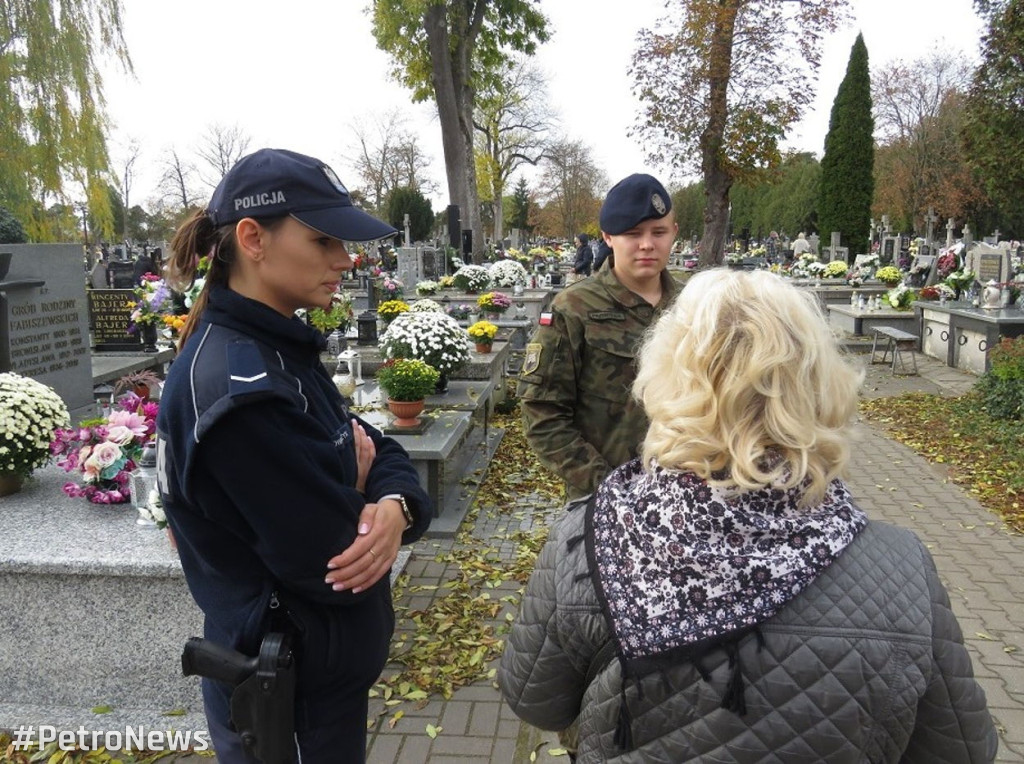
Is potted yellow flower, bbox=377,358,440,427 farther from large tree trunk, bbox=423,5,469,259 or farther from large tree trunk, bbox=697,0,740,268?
large tree trunk, bbox=697,0,740,268

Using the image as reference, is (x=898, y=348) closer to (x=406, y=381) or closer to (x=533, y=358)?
(x=406, y=381)

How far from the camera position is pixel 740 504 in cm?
130

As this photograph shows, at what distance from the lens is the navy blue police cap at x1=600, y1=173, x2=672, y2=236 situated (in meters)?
2.75

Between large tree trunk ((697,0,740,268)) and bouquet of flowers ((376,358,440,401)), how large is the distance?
2031 cm

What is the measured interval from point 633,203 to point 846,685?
189cm

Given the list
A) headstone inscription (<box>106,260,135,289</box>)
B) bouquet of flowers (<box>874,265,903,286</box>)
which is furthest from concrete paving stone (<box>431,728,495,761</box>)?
headstone inscription (<box>106,260,135,289</box>)

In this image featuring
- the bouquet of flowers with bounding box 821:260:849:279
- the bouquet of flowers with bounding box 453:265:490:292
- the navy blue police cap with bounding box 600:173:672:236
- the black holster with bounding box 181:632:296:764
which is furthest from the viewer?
the bouquet of flowers with bounding box 821:260:849:279

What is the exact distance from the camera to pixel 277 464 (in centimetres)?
149

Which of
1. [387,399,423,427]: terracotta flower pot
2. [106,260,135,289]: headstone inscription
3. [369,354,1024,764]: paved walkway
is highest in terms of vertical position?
[106,260,135,289]: headstone inscription

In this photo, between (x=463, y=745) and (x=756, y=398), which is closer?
(x=756, y=398)

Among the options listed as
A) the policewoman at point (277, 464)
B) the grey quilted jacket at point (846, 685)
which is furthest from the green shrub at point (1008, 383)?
the policewoman at point (277, 464)

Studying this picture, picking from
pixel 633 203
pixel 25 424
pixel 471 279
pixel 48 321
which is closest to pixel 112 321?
pixel 48 321

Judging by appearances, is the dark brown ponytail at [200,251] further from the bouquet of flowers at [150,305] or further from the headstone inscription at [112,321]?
the headstone inscription at [112,321]

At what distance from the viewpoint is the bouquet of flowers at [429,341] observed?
6.82 metres
